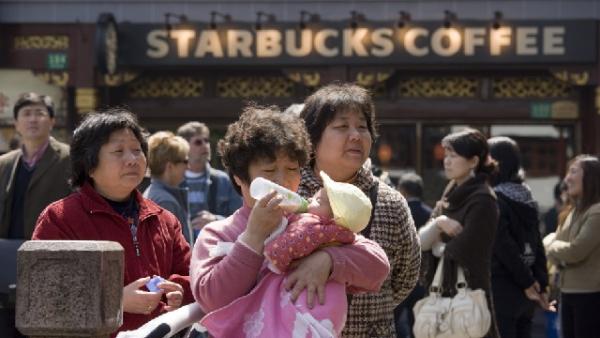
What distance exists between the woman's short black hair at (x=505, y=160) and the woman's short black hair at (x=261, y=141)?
4518 mm

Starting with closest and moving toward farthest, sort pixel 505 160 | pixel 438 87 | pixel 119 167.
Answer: pixel 119 167 < pixel 505 160 < pixel 438 87

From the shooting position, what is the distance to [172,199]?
7844 mm

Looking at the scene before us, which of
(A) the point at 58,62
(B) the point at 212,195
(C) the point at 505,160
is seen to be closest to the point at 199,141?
(B) the point at 212,195

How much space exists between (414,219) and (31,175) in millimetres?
4870

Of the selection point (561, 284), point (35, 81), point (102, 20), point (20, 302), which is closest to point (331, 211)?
point (20, 302)

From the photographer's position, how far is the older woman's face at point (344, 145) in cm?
485

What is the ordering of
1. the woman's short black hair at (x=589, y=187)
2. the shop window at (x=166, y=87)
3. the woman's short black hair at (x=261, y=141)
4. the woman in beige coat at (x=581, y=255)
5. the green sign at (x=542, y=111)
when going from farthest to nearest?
the shop window at (x=166, y=87) < the green sign at (x=542, y=111) < the woman's short black hair at (x=589, y=187) < the woman in beige coat at (x=581, y=255) < the woman's short black hair at (x=261, y=141)

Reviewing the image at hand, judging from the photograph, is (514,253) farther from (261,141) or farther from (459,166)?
(261,141)

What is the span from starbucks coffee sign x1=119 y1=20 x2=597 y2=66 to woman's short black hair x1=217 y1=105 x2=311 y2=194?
10732 millimetres

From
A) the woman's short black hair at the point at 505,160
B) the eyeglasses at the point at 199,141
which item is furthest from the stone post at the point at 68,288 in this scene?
the eyeglasses at the point at 199,141

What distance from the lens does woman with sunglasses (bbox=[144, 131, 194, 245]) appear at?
25.8 ft

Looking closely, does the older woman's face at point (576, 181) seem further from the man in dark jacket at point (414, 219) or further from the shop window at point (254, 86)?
the shop window at point (254, 86)

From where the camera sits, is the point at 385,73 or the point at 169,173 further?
the point at 385,73

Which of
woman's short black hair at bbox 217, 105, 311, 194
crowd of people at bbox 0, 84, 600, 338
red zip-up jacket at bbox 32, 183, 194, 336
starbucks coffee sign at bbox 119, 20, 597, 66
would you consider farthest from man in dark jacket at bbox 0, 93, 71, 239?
starbucks coffee sign at bbox 119, 20, 597, 66
